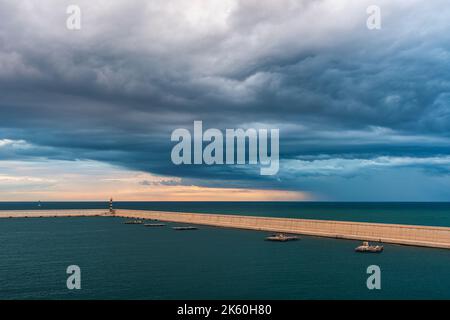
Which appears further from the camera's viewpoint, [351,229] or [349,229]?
[349,229]

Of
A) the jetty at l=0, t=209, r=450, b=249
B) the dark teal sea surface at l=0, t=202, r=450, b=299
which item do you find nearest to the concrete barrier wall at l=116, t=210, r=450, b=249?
the jetty at l=0, t=209, r=450, b=249

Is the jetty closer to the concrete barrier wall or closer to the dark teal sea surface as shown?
the concrete barrier wall

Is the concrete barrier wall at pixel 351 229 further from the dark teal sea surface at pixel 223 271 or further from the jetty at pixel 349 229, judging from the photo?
the dark teal sea surface at pixel 223 271

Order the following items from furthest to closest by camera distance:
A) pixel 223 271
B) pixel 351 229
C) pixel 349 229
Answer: pixel 349 229
pixel 351 229
pixel 223 271

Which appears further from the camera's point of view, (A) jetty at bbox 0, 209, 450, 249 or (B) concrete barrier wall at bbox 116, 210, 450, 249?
(A) jetty at bbox 0, 209, 450, 249

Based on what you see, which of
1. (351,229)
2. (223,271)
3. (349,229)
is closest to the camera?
(223,271)

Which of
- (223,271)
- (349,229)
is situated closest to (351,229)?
(349,229)

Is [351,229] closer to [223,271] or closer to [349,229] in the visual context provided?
[349,229]
